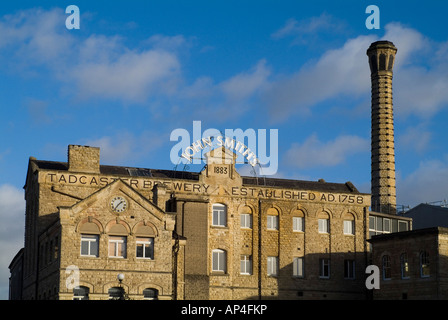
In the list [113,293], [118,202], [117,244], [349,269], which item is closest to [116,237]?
[117,244]

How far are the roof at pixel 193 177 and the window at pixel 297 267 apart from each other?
6392 mm

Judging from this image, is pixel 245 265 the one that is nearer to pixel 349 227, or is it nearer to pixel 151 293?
pixel 349 227

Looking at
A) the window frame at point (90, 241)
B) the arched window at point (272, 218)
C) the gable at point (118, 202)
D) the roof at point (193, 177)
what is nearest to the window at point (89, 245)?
the window frame at point (90, 241)

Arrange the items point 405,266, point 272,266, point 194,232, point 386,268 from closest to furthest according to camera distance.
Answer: point 194,232 → point 405,266 → point 386,268 → point 272,266

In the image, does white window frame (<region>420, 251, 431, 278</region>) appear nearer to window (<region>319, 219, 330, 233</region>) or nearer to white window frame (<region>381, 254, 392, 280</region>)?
white window frame (<region>381, 254, 392, 280</region>)

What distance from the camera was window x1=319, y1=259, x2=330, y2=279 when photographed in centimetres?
7062

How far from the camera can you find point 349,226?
72.4 metres

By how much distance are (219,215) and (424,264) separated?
17195mm

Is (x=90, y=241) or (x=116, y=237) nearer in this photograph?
(x=90, y=241)

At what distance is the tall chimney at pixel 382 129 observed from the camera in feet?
302
